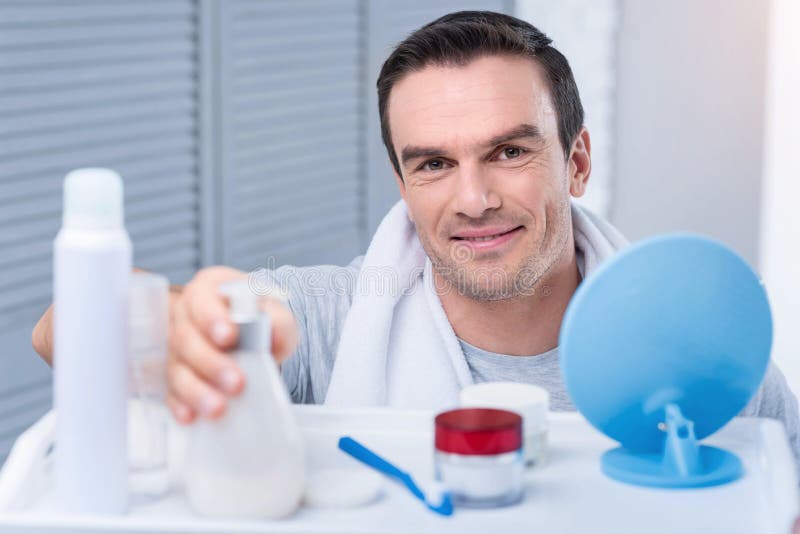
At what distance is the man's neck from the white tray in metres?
0.70

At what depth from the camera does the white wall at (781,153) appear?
315 cm

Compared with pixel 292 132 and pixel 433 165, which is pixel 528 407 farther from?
pixel 292 132

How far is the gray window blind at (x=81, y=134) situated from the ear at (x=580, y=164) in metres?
1.01

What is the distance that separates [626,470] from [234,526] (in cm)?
26

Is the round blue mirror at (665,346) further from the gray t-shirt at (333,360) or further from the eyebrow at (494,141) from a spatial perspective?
the eyebrow at (494,141)

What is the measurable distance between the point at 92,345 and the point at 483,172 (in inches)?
32.9

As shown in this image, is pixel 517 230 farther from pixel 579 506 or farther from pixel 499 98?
pixel 579 506

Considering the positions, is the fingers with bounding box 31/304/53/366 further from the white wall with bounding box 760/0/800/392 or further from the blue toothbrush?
the white wall with bounding box 760/0/800/392

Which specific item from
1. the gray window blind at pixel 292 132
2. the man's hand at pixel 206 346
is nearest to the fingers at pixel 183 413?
the man's hand at pixel 206 346

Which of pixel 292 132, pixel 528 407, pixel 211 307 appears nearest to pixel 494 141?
pixel 528 407

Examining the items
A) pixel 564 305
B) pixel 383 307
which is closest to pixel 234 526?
pixel 383 307

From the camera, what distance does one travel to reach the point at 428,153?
4.70ft

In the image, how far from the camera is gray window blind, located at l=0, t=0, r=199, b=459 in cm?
202

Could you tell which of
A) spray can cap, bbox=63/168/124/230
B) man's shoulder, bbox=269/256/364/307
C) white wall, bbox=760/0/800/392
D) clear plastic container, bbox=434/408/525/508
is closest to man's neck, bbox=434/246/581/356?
man's shoulder, bbox=269/256/364/307
